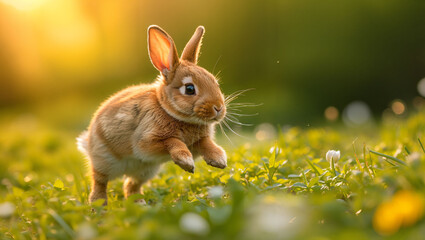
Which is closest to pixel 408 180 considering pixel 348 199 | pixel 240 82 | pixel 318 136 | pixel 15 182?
pixel 348 199

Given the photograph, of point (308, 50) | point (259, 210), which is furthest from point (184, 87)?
point (308, 50)

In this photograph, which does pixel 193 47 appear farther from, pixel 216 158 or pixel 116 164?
pixel 116 164

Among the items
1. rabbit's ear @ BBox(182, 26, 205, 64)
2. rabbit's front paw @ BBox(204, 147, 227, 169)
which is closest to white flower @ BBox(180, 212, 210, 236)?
rabbit's front paw @ BBox(204, 147, 227, 169)

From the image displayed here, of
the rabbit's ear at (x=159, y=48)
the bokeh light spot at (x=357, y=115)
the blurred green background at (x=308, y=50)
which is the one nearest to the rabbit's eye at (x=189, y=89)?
the rabbit's ear at (x=159, y=48)

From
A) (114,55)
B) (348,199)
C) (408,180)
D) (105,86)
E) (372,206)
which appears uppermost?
(408,180)

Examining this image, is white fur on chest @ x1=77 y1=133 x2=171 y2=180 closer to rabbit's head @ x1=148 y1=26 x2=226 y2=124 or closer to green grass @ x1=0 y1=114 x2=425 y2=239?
green grass @ x1=0 y1=114 x2=425 y2=239

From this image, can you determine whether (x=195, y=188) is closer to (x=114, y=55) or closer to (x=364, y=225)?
(x=364, y=225)

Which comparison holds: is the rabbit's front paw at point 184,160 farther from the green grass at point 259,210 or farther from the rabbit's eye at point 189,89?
the rabbit's eye at point 189,89
